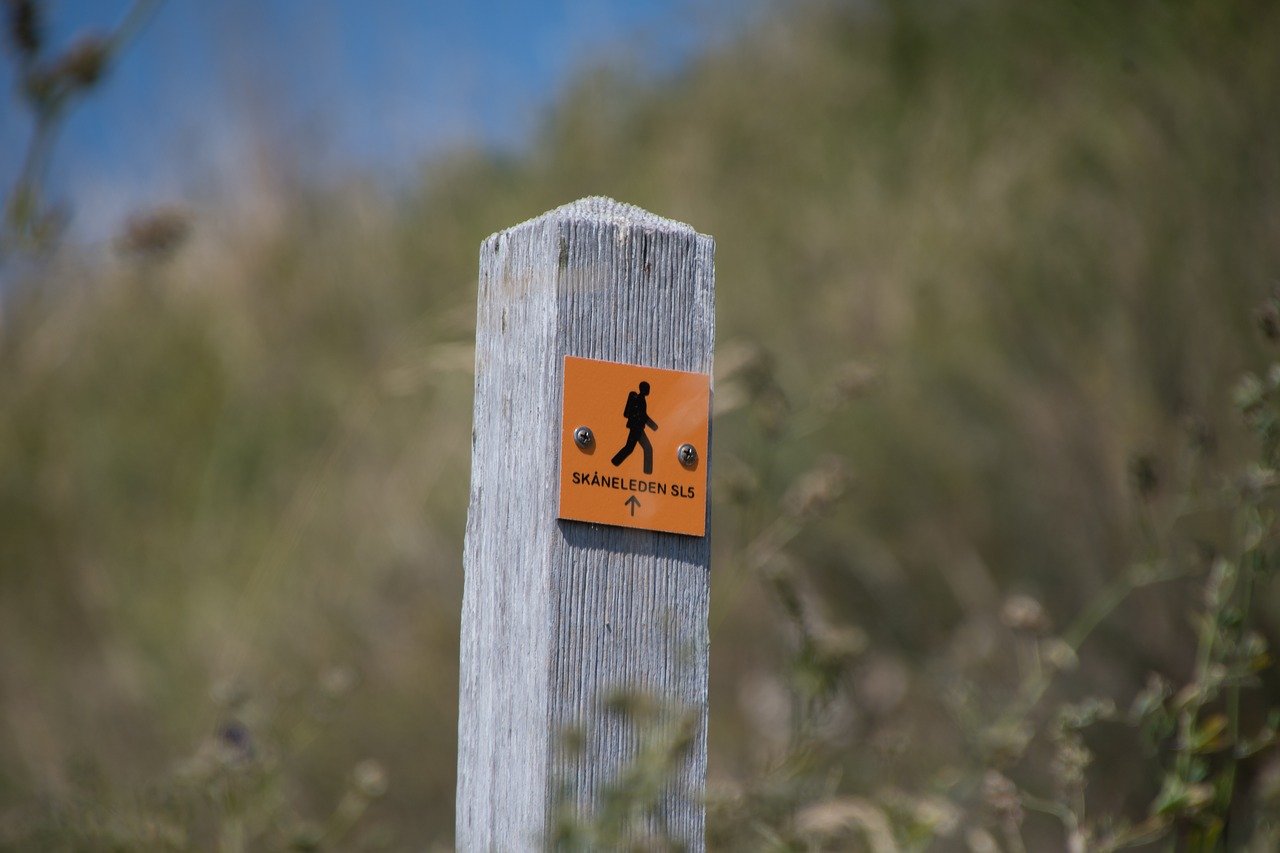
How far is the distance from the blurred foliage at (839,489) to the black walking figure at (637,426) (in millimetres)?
563

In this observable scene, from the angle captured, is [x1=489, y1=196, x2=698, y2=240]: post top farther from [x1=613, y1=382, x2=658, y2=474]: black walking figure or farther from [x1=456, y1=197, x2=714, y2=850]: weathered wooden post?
[x1=613, y1=382, x2=658, y2=474]: black walking figure

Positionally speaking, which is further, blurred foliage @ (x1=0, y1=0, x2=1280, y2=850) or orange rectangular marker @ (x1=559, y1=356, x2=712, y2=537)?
blurred foliage @ (x1=0, y1=0, x2=1280, y2=850)

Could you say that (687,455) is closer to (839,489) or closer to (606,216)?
(606,216)

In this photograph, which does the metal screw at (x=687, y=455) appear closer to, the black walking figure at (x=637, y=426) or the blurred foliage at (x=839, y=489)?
the black walking figure at (x=637, y=426)

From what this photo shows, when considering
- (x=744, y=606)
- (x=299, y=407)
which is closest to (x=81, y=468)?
(x=299, y=407)

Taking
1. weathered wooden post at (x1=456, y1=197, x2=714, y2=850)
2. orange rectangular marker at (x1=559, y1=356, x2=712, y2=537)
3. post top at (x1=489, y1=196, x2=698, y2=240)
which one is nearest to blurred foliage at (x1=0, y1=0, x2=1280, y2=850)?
weathered wooden post at (x1=456, y1=197, x2=714, y2=850)

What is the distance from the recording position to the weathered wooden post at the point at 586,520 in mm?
1573

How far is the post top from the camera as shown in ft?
5.43

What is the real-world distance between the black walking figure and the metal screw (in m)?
0.04

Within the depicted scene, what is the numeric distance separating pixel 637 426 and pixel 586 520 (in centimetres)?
13

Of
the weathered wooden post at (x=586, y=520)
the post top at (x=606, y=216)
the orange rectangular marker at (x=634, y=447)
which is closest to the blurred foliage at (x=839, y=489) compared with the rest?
the weathered wooden post at (x=586, y=520)

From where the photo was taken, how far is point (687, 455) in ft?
5.39

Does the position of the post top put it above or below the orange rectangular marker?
above

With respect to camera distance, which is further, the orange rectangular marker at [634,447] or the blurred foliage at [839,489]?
the blurred foliage at [839,489]
